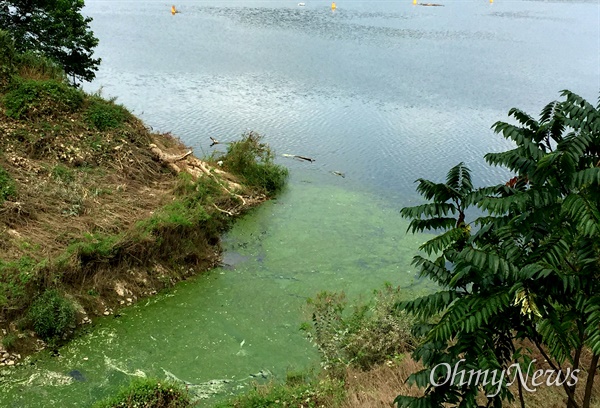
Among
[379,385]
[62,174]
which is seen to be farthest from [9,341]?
[379,385]

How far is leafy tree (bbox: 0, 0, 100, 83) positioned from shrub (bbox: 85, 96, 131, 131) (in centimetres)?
333

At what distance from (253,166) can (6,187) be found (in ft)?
18.9

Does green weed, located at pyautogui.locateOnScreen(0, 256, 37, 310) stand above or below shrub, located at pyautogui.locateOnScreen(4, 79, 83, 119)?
below

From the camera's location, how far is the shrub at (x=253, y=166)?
13859 millimetres

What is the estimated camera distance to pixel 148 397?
666 centimetres

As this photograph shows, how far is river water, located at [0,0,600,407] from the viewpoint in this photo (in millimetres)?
8227

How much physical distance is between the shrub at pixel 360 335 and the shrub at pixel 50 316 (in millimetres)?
3575

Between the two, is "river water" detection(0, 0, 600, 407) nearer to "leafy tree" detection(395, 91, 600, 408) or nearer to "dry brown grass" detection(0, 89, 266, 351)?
"dry brown grass" detection(0, 89, 266, 351)

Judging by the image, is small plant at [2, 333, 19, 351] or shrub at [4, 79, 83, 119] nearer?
small plant at [2, 333, 19, 351]

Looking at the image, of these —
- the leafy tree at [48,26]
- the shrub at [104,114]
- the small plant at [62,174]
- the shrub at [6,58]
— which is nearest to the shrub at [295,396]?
the small plant at [62,174]

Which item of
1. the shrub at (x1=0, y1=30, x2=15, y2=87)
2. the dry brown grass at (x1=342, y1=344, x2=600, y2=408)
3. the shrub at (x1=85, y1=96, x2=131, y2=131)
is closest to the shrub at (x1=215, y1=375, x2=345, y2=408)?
the dry brown grass at (x1=342, y1=344, x2=600, y2=408)

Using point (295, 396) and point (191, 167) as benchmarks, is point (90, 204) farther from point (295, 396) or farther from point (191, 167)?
point (295, 396)

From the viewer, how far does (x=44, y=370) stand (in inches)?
301

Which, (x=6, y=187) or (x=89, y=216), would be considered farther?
Answer: (x=89, y=216)
